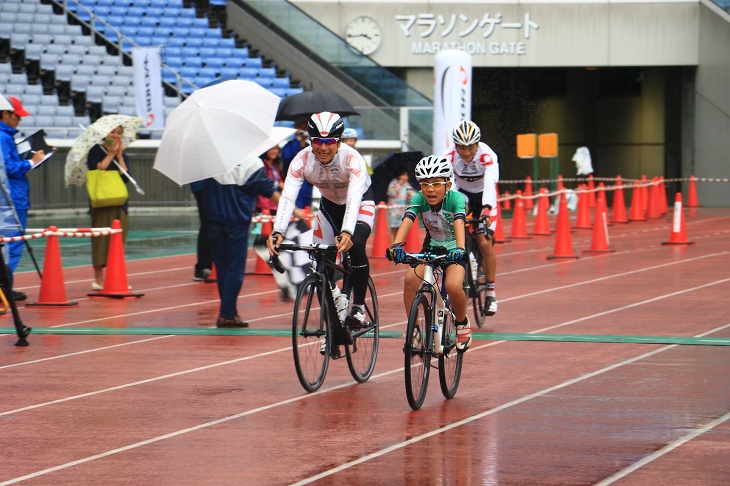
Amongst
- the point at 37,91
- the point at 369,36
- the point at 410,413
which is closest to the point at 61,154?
the point at 37,91

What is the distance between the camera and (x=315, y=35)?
38031 mm

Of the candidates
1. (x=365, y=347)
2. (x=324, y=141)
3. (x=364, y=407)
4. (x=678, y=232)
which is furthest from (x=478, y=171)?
(x=678, y=232)

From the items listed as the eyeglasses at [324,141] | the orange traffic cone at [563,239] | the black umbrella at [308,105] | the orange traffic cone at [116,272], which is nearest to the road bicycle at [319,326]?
the eyeglasses at [324,141]

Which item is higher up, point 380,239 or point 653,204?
point 653,204

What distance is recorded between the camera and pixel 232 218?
13.4 m

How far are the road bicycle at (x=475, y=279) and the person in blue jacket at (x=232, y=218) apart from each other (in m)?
1.97

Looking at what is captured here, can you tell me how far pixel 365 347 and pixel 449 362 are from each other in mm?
1186

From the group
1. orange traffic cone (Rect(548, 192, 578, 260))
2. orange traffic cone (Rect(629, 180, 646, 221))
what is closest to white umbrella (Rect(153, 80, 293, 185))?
orange traffic cone (Rect(548, 192, 578, 260))

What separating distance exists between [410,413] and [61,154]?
25.9m

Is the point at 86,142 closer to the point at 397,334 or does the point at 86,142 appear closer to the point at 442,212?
the point at 397,334

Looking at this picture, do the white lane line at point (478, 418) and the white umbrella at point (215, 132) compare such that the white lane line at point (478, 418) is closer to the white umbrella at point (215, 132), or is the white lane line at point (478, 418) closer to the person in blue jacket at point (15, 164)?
the white umbrella at point (215, 132)

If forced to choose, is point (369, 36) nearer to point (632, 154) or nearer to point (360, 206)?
point (632, 154)

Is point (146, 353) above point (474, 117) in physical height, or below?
below

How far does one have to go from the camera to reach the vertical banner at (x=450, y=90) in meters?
27.8
